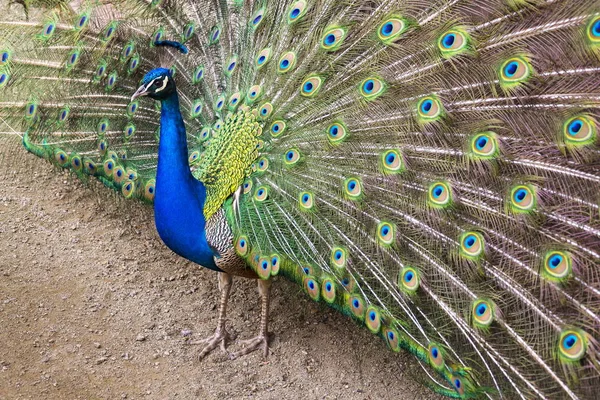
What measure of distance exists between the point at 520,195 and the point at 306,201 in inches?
36.1

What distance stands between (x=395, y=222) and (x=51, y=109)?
6.87 feet

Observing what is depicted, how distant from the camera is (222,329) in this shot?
3.61 meters

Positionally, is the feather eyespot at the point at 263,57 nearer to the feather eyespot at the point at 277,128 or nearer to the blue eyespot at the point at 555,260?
the feather eyespot at the point at 277,128

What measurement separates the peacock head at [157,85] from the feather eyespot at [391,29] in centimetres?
94

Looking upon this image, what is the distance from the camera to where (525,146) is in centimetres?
256

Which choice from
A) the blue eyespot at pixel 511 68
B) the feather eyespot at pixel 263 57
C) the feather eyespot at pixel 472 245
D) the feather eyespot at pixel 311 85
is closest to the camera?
the blue eyespot at pixel 511 68

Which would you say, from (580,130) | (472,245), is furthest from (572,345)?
(580,130)

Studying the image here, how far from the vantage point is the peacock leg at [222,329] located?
3531 mm

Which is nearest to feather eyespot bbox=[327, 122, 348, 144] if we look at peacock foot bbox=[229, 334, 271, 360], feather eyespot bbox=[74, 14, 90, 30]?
peacock foot bbox=[229, 334, 271, 360]

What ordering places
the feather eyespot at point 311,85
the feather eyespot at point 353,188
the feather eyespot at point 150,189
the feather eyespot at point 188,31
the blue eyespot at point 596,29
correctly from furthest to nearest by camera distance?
the feather eyespot at point 188,31, the feather eyespot at point 150,189, the feather eyespot at point 311,85, the feather eyespot at point 353,188, the blue eyespot at point 596,29

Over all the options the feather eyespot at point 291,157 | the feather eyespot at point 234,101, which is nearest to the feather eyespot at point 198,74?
the feather eyespot at point 234,101

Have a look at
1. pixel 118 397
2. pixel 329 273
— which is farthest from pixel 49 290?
pixel 329 273

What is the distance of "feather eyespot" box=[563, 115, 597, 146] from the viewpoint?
7.82 ft

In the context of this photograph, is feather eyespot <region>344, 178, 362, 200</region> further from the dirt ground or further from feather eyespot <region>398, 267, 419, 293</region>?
the dirt ground
